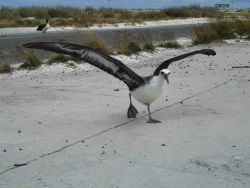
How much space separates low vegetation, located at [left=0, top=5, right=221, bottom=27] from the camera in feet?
→ 158

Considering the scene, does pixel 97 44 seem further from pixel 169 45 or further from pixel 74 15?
pixel 74 15

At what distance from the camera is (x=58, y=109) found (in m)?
8.95

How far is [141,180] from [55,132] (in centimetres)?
223

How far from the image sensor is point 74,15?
60.4 m

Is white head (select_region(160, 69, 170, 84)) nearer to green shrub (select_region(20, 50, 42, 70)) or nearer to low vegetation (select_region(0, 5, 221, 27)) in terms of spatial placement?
green shrub (select_region(20, 50, 42, 70))

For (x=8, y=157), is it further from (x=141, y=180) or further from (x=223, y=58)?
(x=223, y=58)

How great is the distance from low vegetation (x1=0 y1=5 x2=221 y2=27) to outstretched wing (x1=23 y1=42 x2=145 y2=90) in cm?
3674

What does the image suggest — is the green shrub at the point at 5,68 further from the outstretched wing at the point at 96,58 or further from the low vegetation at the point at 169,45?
the low vegetation at the point at 169,45

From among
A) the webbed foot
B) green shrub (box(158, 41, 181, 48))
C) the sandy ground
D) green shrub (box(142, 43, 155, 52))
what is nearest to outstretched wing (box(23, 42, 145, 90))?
the webbed foot

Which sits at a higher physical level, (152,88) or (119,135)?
(152,88)

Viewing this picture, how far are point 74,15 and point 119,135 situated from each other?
54095 millimetres

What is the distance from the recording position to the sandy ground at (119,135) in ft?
18.6

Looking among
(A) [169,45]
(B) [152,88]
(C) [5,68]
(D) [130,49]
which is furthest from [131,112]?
(A) [169,45]

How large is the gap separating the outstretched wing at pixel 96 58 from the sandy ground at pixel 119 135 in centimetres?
68
